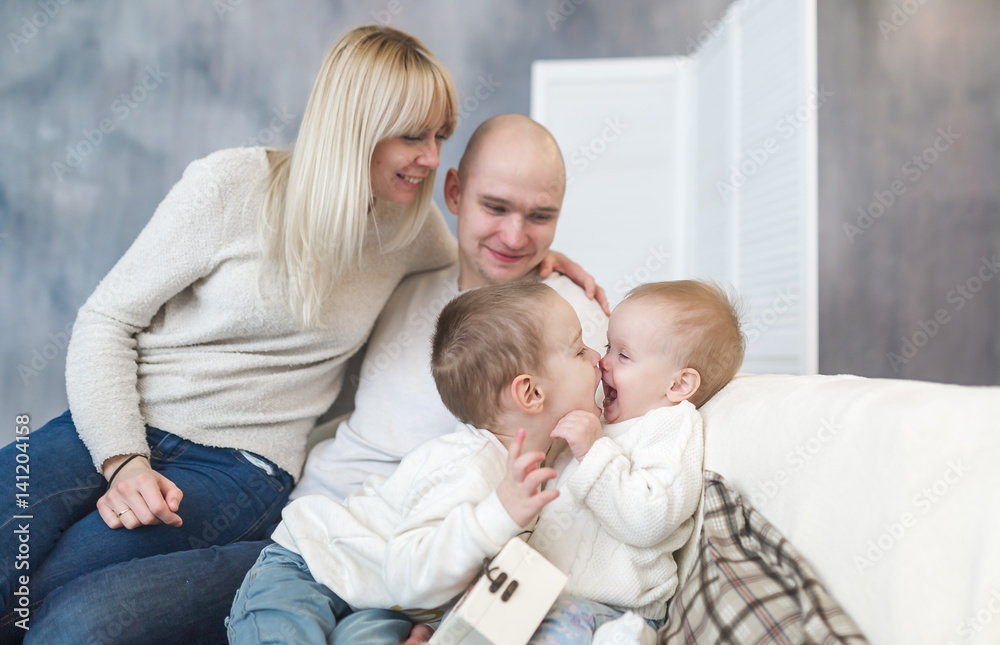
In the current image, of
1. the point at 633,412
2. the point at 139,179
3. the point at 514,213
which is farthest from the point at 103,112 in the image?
the point at 633,412

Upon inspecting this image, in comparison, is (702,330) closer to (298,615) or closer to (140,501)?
(298,615)

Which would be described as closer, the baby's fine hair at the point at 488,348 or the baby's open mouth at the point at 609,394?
the baby's fine hair at the point at 488,348

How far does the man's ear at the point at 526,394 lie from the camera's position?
112 cm

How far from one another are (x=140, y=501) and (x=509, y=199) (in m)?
0.94

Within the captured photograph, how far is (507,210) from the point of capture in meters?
1.63

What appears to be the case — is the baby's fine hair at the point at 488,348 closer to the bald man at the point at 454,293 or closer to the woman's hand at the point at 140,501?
the bald man at the point at 454,293

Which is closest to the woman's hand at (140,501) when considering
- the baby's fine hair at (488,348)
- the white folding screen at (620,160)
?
the baby's fine hair at (488,348)

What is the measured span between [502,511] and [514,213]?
0.82 meters

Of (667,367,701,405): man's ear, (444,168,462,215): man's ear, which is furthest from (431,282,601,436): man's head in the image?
(444,168,462,215): man's ear

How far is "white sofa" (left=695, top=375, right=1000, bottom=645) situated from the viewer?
0.73m

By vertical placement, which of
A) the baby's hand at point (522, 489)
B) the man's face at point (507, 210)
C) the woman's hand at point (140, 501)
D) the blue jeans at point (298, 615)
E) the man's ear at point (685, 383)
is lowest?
the blue jeans at point (298, 615)

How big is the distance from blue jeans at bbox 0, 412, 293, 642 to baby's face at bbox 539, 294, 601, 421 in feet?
2.39

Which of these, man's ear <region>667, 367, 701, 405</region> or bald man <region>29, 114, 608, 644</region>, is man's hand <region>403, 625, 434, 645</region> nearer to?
bald man <region>29, 114, 608, 644</region>

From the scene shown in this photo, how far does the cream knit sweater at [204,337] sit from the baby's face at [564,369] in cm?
60
